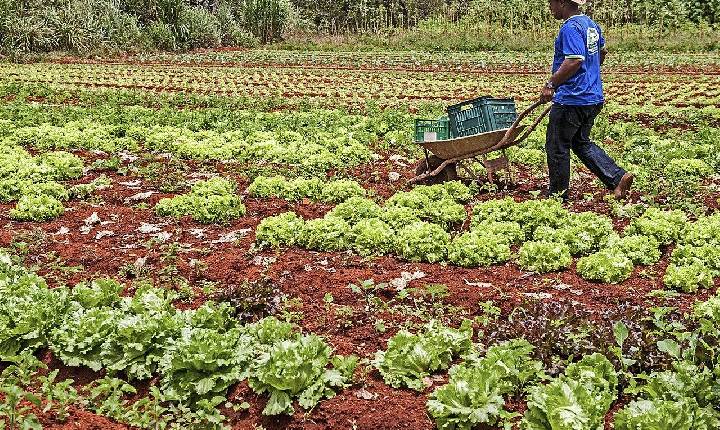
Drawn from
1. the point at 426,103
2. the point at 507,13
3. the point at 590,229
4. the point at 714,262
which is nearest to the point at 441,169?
the point at 590,229

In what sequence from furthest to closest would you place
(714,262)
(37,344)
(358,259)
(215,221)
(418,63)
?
(418,63)
(215,221)
(358,259)
(714,262)
(37,344)

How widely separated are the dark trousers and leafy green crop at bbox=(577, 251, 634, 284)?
2.00 meters

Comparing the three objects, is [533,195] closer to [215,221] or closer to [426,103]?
[215,221]

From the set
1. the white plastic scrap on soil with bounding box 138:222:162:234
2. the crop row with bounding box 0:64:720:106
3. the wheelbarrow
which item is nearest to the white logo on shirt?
the wheelbarrow

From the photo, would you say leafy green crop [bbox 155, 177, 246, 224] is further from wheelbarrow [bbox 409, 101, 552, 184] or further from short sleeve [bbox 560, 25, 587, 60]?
short sleeve [bbox 560, 25, 587, 60]

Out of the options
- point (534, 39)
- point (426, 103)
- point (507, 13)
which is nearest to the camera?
point (426, 103)

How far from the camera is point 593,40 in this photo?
25.7ft

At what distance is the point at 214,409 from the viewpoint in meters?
4.45

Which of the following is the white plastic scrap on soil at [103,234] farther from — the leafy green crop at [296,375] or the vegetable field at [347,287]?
the leafy green crop at [296,375]

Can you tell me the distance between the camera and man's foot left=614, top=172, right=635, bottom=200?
27.3 feet

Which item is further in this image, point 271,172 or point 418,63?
point 418,63

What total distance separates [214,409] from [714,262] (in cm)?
473

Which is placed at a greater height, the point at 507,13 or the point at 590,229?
the point at 507,13

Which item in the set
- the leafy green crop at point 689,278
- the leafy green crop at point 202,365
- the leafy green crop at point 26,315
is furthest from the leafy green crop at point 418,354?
the leafy green crop at point 26,315
